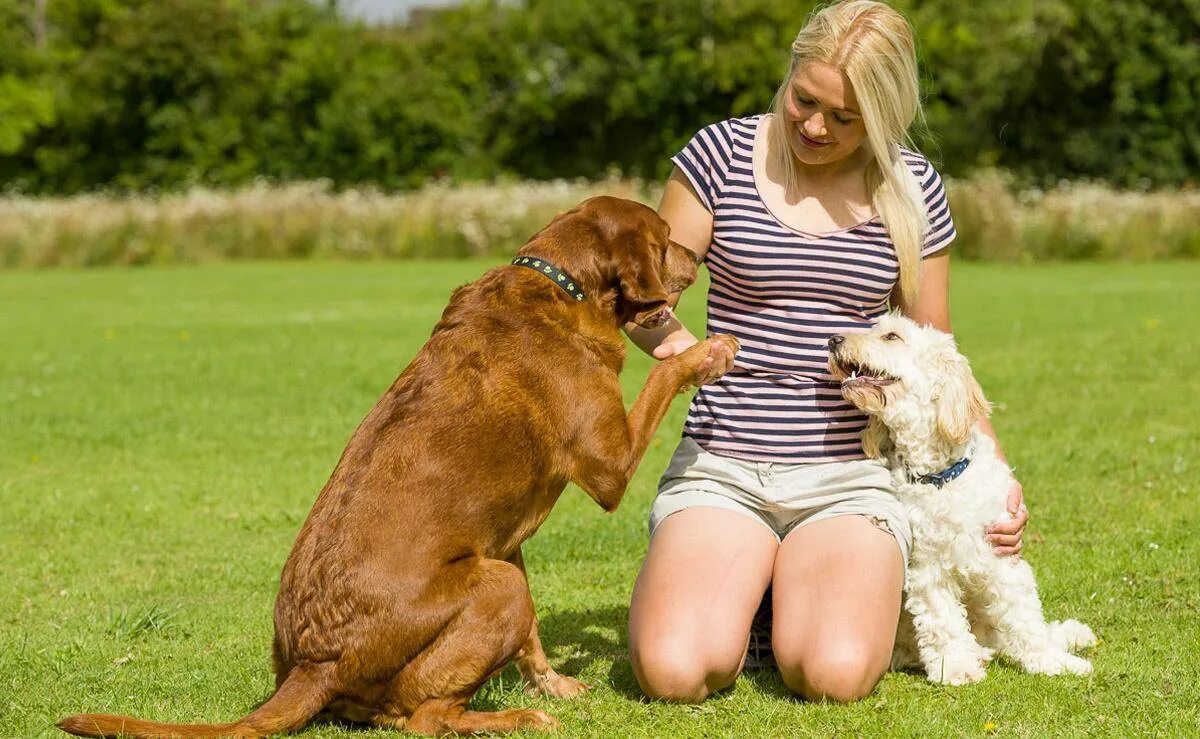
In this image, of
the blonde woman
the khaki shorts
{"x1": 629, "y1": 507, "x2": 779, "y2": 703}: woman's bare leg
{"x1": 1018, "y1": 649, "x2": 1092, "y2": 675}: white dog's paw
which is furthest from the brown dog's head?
{"x1": 1018, "y1": 649, "x2": 1092, "y2": 675}: white dog's paw

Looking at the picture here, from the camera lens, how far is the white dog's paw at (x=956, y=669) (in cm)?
479

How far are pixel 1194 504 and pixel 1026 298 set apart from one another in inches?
453

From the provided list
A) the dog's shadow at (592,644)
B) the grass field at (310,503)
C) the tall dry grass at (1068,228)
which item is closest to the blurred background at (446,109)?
the tall dry grass at (1068,228)

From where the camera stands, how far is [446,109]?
40250mm

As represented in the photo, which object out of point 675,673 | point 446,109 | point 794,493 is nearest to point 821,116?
point 794,493

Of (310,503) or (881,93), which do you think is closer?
(881,93)

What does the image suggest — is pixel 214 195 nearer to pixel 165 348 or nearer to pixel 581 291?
pixel 165 348

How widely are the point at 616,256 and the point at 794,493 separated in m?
1.05

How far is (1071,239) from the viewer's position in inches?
996

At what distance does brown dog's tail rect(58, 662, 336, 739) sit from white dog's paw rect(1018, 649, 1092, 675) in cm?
235

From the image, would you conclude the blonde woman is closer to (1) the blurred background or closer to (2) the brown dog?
(2) the brown dog

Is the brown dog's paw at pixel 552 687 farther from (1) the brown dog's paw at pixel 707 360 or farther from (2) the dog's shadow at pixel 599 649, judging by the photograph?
(1) the brown dog's paw at pixel 707 360

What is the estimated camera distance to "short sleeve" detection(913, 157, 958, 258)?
5172mm

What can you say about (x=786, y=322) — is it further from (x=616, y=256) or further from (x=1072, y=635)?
(x=1072, y=635)
